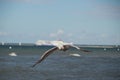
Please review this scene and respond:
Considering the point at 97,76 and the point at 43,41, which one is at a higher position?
the point at 43,41

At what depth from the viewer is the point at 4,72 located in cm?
4866

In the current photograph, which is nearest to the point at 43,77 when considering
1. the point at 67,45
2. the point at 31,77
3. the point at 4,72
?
the point at 31,77

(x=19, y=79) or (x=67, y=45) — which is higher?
(x=67, y=45)

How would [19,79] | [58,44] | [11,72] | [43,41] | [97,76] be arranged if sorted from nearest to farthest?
[43,41], [58,44], [19,79], [97,76], [11,72]

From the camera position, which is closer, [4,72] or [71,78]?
[71,78]

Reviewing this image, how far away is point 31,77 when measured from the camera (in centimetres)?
4238

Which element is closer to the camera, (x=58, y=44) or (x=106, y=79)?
(x=58, y=44)

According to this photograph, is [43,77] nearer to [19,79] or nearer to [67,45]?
[19,79]

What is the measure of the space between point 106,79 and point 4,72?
600 inches

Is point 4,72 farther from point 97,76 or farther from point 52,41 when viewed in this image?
point 52,41

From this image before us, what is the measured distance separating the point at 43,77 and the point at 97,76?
710 cm

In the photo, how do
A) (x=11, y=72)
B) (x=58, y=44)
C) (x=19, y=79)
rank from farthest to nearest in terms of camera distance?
(x=11, y=72)
(x=19, y=79)
(x=58, y=44)

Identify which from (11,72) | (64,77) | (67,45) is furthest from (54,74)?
(67,45)

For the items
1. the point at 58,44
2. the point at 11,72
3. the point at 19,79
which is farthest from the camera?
the point at 11,72
